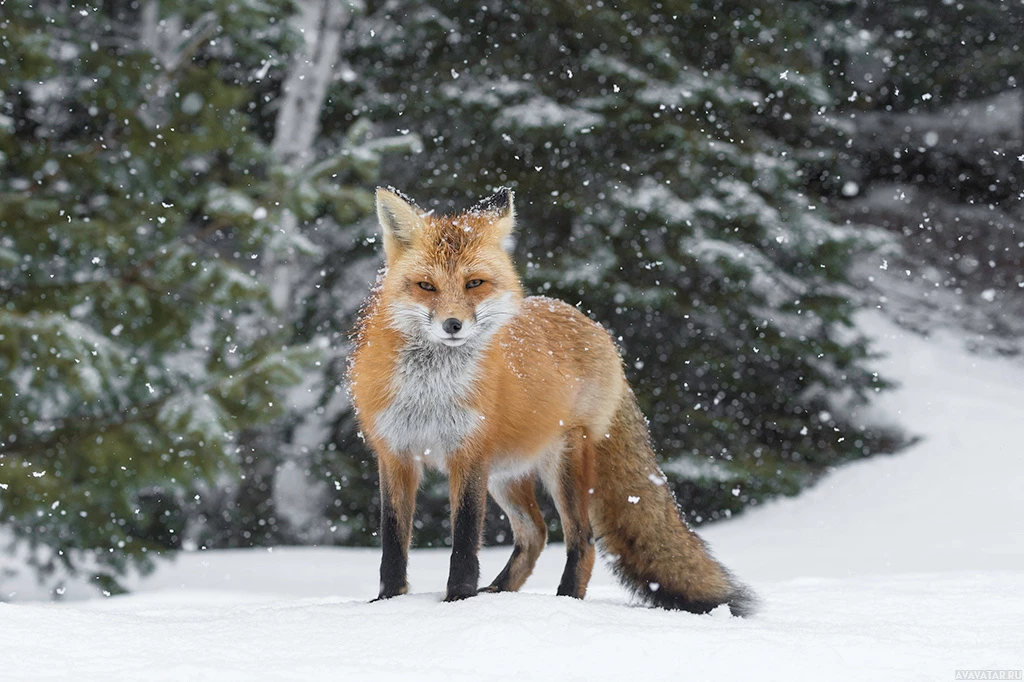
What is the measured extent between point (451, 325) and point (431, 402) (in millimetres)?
408

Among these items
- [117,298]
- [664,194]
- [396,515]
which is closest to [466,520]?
[396,515]

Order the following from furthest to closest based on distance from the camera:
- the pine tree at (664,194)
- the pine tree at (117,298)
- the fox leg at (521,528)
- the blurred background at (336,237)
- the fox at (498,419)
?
the pine tree at (664,194) < the blurred background at (336,237) < the pine tree at (117,298) < the fox leg at (521,528) < the fox at (498,419)

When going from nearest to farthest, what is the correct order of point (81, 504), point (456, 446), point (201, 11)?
1. point (456, 446)
2. point (81, 504)
3. point (201, 11)

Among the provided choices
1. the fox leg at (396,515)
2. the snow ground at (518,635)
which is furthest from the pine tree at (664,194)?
the fox leg at (396,515)

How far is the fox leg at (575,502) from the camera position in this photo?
3576 mm

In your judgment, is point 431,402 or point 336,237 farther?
point 336,237

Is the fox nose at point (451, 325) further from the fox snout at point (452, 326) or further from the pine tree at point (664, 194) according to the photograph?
the pine tree at point (664, 194)

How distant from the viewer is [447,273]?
120 inches

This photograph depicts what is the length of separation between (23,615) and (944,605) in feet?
11.8

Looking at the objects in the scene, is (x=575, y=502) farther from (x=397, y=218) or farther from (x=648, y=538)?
(x=397, y=218)

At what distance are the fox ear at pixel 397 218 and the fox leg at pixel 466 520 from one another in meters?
0.77

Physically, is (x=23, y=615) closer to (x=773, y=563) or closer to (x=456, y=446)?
(x=456, y=446)

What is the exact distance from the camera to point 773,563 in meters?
7.78

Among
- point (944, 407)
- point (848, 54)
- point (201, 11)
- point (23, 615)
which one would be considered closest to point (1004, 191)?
point (848, 54)
